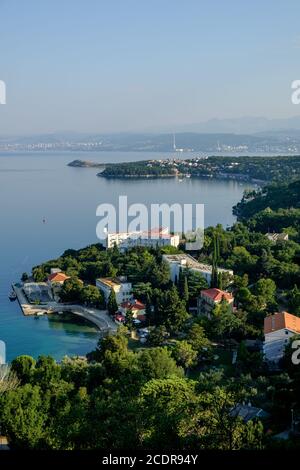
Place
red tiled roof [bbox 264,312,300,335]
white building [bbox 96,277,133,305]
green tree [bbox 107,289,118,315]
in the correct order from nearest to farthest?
1. red tiled roof [bbox 264,312,300,335]
2. green tree [bbox 107,289,118,315]
3. white building [bbox 96,277,133,305]

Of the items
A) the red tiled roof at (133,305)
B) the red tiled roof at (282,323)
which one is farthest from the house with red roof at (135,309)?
the red tiled roof at (282,323)

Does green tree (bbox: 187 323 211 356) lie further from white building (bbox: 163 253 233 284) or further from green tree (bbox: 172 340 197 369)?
white building (bbox: 163 253 233 284)

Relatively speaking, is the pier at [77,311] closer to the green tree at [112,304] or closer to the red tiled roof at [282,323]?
the green tree at [112,304]

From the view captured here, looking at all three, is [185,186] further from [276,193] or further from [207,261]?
[207,261]

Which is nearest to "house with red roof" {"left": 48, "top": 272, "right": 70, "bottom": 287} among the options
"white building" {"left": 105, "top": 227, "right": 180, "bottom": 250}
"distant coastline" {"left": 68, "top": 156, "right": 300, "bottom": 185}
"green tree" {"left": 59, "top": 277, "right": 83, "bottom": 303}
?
"green tree" {"left": 59, "top": 277, "right": 83, "bottom": 303}

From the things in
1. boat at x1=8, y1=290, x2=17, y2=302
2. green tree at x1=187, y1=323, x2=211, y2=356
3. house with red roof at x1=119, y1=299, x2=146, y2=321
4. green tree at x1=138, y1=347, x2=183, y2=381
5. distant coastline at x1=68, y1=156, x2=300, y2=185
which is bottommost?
boat at x1=8, y1=290, x2=17, y2=302

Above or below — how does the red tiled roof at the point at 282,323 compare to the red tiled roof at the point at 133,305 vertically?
above

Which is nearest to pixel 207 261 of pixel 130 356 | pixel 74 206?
pixel 130 356

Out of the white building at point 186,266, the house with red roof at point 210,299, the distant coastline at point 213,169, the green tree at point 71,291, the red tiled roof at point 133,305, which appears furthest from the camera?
the distant coastline at point 213,169
